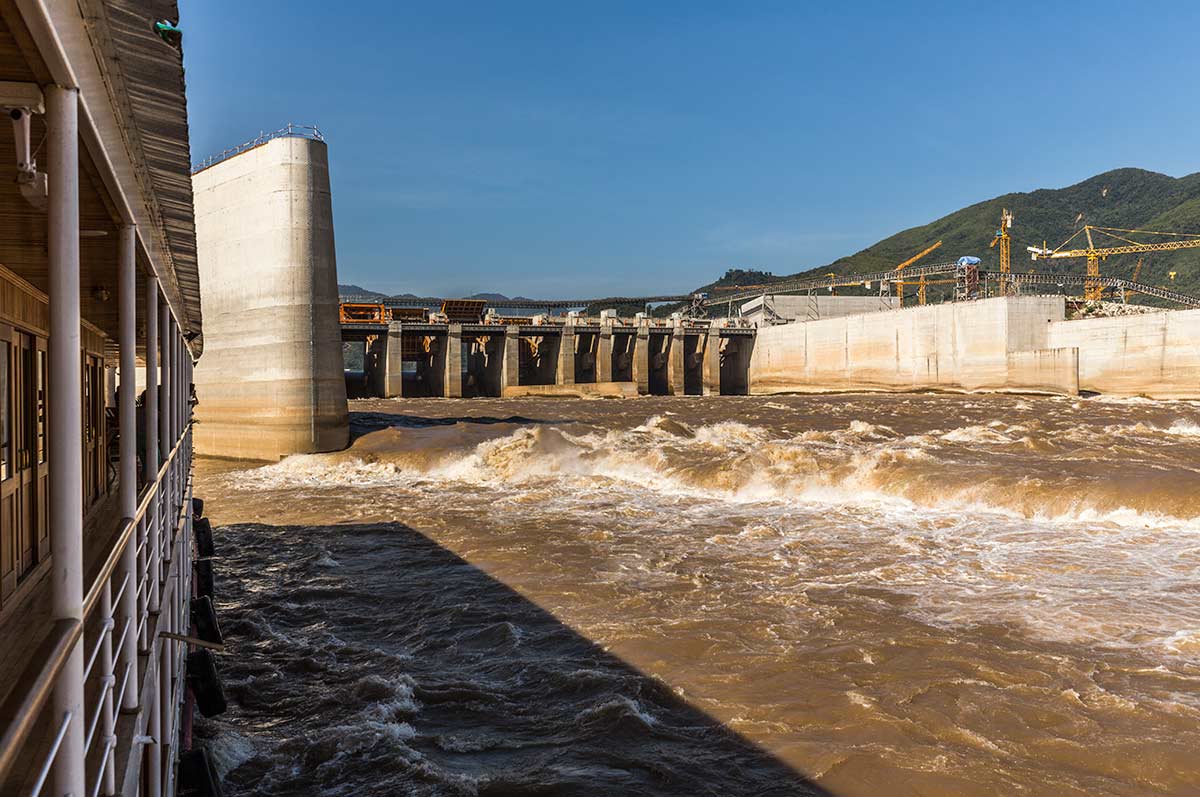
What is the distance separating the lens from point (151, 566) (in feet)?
13.5

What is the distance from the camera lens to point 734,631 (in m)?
8.83

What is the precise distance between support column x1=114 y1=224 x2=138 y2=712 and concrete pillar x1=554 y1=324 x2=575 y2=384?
5527 cm

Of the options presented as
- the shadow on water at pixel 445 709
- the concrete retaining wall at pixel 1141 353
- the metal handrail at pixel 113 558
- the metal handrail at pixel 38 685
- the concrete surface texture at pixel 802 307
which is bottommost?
the shadow on water at pixel 445 709

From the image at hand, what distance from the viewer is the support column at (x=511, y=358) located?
5766 centimetres

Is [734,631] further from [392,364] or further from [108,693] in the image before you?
[392,364]

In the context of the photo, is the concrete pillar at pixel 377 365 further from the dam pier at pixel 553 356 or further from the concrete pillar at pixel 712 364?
the concrete pillar at pixel 712 364

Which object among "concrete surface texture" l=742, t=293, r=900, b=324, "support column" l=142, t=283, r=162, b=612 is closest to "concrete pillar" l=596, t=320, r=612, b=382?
"concrete surface texture" l=742, t=293, r=900, b=324

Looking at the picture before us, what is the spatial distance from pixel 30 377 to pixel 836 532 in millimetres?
11827

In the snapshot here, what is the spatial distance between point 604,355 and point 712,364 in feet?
32.1

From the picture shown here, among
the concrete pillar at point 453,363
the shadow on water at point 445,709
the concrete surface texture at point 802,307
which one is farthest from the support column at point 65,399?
the concrete surface texture at point 802,307

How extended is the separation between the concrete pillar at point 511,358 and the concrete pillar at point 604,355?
278 inches

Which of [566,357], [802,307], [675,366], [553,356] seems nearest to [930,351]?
[675,366]

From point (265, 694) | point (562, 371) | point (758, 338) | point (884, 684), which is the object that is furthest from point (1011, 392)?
point (265, 694)

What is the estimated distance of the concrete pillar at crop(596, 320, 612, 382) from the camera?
61.3 meters
